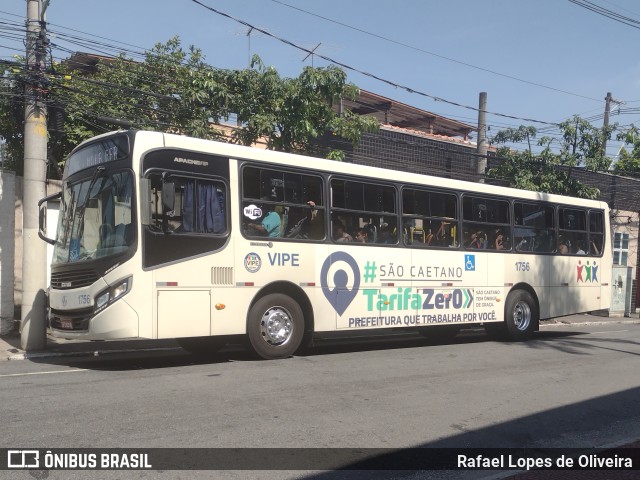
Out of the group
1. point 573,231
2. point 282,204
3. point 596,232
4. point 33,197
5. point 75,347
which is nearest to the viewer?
point 282,204

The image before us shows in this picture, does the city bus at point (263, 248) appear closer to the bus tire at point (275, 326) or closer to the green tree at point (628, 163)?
the bus tire at point (275, 326)

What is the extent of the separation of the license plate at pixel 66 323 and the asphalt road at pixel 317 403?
63cm

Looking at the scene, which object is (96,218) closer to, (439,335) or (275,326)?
(275,326)

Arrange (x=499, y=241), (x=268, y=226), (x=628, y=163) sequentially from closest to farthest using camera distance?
(x=268, y=226) → (x=499, y=241) → (x=628, y=163)

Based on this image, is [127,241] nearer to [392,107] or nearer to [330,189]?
[330,189]

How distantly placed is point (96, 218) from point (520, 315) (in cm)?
931

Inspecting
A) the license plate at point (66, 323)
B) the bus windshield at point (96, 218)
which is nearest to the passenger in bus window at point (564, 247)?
the bus windshield at point (96, 218)

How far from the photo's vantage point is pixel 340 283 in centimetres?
1007

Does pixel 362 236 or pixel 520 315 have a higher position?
pixel 362 236

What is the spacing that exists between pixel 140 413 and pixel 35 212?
622 centimetres

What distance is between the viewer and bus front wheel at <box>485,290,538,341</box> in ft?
42.2

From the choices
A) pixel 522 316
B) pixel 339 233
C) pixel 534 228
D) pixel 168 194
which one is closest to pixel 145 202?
pixel 168 194

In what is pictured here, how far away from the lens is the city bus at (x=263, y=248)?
8.02m

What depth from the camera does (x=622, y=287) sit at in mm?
23031
